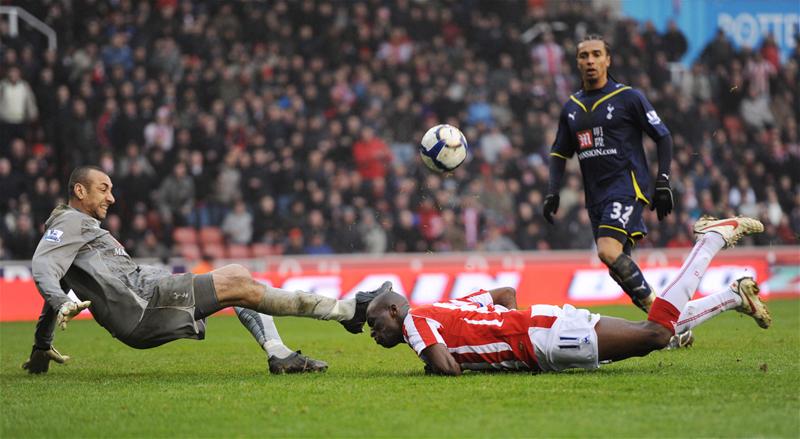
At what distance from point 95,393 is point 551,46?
56.8ft

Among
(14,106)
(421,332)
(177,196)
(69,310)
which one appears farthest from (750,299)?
(14,106)

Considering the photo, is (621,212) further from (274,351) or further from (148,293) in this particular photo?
(148,293)

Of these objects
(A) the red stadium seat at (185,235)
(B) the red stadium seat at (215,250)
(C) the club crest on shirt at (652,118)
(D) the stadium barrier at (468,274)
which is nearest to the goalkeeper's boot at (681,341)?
(C) the club crest on shirt at (652,118)

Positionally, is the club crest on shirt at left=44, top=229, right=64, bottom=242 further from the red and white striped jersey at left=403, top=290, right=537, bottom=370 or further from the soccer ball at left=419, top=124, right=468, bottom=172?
the soccer ball at left=419, top=124, right=468, bottom=172

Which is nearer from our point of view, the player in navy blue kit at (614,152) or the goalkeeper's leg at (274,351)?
the goalkeeper's leg at (274,351)

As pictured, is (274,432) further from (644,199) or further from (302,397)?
(644,199)

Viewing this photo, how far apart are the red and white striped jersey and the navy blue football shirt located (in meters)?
1.84

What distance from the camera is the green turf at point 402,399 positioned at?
18.4 feet

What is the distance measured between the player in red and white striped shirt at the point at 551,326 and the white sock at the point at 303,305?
282 mm

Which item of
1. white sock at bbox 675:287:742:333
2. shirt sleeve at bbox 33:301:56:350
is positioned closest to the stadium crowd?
shirt sleeve at bbox 33:301:56:350

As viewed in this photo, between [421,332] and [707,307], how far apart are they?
81.4 inches

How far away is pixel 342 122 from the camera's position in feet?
65.3

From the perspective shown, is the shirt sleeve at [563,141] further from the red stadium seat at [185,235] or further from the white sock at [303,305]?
the red stadium seat at [185,235]

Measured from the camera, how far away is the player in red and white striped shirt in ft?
23.3
